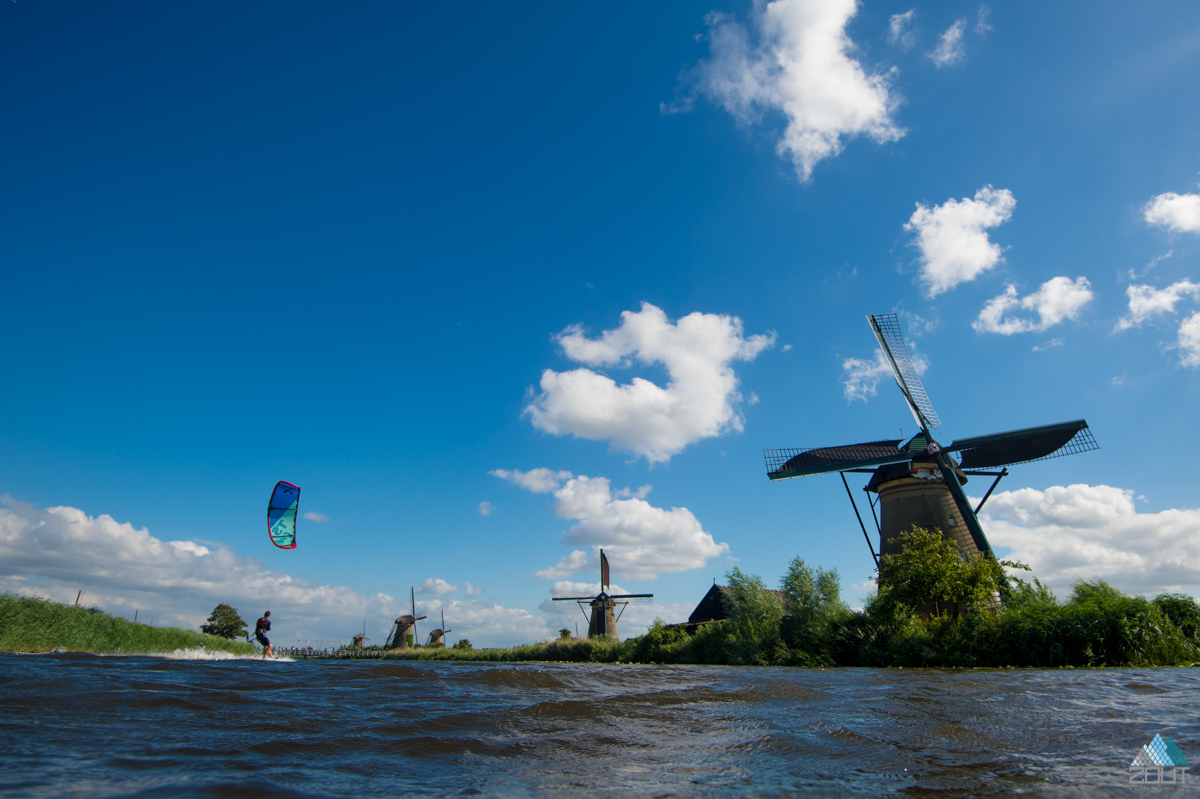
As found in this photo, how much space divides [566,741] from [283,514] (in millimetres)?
11224

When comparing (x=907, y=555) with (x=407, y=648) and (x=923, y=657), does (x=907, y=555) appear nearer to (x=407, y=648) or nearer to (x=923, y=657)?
(x=923, y=657)

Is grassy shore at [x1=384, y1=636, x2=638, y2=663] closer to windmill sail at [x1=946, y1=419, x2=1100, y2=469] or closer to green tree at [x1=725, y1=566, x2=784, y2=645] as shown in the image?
green tree at [x1=725, y1=566, x2=784, y2=645]

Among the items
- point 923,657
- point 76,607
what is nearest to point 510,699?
point 923,657

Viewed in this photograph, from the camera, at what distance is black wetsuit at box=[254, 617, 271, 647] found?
65.9ft

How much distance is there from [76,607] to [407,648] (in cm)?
4466

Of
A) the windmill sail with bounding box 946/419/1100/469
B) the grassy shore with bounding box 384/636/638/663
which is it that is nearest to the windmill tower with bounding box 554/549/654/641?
the grassy shore with bounding box 384/636/638/663

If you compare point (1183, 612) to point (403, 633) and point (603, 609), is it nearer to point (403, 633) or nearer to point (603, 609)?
point (603, 609)

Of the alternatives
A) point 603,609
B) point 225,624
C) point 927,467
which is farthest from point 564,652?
point 225,624

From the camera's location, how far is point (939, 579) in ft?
64.9

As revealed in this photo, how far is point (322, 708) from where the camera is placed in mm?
5957

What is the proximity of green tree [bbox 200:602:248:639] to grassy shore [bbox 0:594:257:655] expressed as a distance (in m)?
43.8

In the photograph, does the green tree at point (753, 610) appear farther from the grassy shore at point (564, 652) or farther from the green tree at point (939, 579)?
the grassy shore at point (564, 652)

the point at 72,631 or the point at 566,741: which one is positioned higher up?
the point at 566,741

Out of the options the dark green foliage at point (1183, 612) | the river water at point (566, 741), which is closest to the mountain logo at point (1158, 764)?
the river water at point (566, 741)
